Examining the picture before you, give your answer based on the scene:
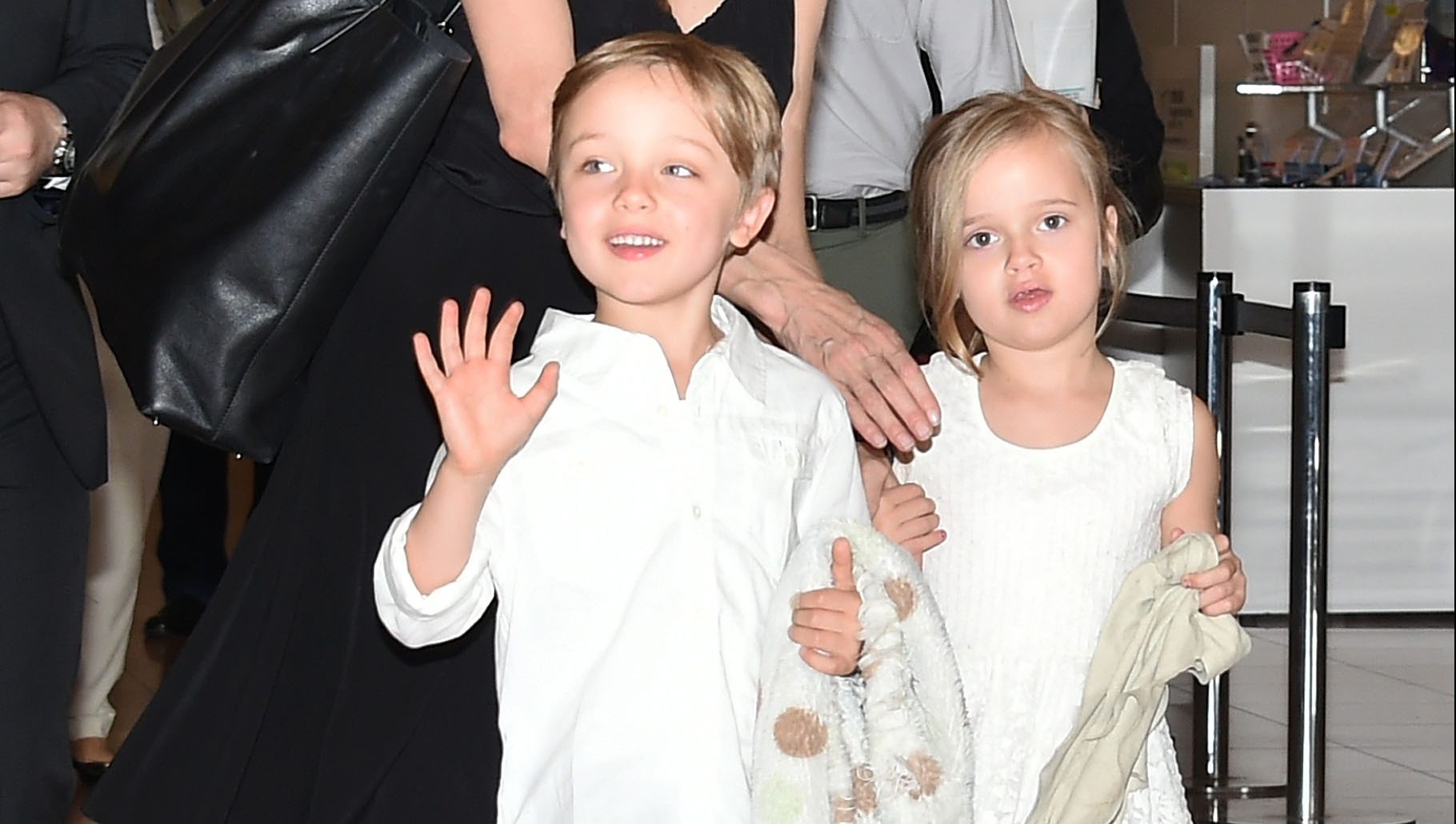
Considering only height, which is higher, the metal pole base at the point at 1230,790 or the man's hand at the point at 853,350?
the man's hand at the point at 853,350

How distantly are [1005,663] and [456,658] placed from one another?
2.23 feet

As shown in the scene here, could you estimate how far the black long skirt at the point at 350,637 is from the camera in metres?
2.32

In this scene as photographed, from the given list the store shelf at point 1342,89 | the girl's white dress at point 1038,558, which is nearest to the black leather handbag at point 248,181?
the girl's white dress at point 1038,558

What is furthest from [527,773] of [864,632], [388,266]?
[388,266]

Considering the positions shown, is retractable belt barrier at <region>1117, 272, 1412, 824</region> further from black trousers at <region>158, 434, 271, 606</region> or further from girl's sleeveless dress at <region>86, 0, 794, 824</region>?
black trousers at <region>158, 434, 271, 606</region>

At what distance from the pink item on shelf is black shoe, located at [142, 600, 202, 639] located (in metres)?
4.41

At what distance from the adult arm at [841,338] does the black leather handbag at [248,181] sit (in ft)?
1.42

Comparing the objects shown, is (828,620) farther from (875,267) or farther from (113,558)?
(113,558)

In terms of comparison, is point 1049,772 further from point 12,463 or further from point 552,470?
point 12,463

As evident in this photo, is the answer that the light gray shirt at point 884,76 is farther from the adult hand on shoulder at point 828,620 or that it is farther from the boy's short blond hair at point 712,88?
the adult hand on shoulder at point 828,620

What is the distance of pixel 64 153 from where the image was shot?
287cm

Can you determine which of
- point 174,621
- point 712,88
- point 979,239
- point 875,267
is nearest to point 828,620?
point 712,88

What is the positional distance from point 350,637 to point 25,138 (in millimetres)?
895

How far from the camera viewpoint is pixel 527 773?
7.07 feet
